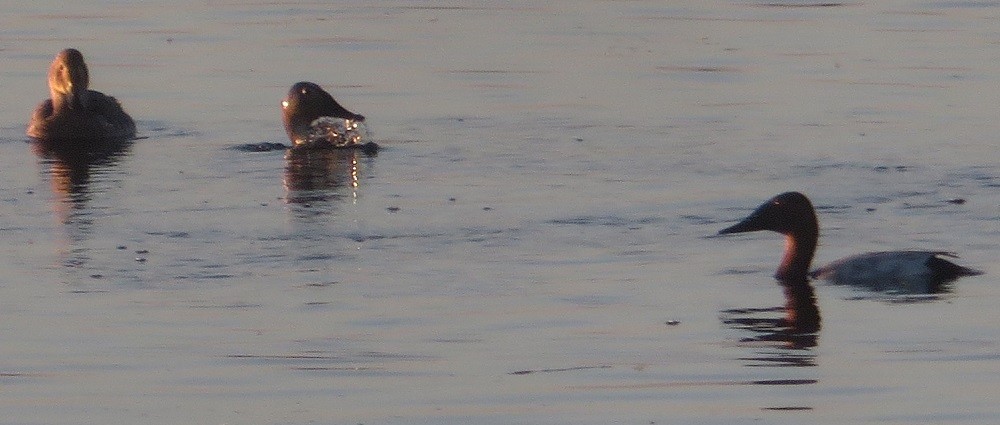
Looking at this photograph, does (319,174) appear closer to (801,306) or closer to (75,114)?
(75,114)

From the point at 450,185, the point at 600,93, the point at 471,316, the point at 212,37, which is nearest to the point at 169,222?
the point at 450,185

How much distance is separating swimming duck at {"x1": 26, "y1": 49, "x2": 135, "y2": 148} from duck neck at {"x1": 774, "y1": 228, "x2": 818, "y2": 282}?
6.98 metres

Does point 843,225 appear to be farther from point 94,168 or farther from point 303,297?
→ point 94,168

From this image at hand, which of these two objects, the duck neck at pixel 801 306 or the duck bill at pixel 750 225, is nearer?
the duck neck at pixel 801 306

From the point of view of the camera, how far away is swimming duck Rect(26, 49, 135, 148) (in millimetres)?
18188

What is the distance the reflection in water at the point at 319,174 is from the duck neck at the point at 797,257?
10.4 feet

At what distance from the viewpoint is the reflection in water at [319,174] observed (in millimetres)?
14828

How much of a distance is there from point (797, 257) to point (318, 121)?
5.74 metres

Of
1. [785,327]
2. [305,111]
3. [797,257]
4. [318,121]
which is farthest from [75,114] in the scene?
[785,327]

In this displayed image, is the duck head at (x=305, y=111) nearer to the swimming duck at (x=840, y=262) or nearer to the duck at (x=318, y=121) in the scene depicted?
the duck at (x=318, y=121)

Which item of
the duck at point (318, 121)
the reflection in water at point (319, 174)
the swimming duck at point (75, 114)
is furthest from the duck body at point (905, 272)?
the swimming duck at point (75, 114)

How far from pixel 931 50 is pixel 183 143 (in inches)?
306

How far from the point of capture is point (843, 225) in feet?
45.2

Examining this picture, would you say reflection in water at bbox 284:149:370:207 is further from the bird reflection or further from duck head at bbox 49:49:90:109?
duck head at bbox 49:49:90:109
